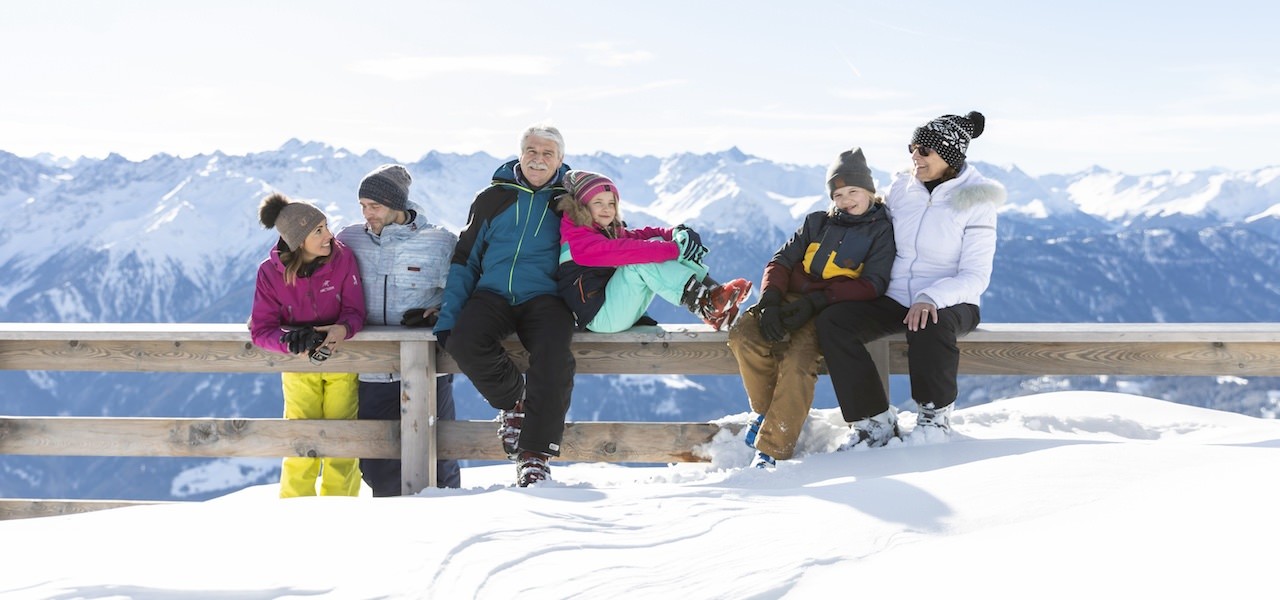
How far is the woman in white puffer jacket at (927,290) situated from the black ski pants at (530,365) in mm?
1208

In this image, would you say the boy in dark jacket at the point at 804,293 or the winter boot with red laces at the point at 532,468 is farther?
the boy in dark jacket at the point at 804,293

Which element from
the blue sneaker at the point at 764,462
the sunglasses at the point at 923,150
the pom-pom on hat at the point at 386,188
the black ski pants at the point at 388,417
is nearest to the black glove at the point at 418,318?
the black ski pants at the point at 388,417

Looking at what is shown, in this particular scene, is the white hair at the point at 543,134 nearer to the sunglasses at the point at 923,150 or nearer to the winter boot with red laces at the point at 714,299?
the winter boot with red laces at the point at 714,299

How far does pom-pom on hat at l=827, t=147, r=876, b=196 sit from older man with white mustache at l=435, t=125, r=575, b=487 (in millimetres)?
1364

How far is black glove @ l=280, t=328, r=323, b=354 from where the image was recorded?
169 inches

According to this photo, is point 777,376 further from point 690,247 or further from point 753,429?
point 690,247

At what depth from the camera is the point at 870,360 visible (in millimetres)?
4160

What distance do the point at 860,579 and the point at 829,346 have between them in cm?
179

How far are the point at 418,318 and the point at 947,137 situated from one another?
2.80m

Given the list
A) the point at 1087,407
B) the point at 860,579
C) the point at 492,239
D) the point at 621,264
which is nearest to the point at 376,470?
the point at 492,239

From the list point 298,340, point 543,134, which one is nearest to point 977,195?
point 543,134

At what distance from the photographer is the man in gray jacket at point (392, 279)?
15.4 ft

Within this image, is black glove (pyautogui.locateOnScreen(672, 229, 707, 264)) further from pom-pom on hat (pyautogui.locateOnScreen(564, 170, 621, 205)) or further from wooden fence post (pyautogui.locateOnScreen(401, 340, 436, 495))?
wooden fence post (pyautogui.locateOnScreen(401, 340, 436, 495))

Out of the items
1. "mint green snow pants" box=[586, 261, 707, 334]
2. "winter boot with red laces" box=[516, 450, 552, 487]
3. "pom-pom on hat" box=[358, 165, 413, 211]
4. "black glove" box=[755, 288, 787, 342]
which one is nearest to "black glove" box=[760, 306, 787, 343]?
"black glove" box=[755, 288, 787, 342]
